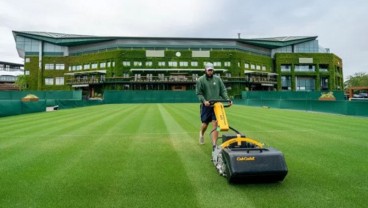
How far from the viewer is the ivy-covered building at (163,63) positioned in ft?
264

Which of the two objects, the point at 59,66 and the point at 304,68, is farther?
the point at 304,68

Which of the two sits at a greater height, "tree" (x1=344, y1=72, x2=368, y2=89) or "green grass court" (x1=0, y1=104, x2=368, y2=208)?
"tree" (x1=344, y1=72, x2=368, y2=89)

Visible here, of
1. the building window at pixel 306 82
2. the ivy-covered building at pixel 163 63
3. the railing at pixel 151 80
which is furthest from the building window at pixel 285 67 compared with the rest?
the railing at pixel 151 80

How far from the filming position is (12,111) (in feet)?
72.8

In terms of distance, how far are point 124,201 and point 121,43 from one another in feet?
279

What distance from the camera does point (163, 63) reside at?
8150cm

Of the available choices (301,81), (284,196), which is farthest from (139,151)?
(301,81)

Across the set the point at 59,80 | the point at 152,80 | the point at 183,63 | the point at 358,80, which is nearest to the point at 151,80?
the point at 152,80

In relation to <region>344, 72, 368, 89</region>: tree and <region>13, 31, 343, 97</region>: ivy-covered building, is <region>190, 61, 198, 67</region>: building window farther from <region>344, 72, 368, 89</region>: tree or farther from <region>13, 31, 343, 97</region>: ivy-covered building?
<region>344, 72, 368, 89</region>: tree

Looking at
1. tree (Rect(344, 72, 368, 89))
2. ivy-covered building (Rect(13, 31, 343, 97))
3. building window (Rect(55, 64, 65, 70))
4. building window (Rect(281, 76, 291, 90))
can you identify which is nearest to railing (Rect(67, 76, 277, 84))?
ivy-covered building (Rect(13, 31, 343, 97))

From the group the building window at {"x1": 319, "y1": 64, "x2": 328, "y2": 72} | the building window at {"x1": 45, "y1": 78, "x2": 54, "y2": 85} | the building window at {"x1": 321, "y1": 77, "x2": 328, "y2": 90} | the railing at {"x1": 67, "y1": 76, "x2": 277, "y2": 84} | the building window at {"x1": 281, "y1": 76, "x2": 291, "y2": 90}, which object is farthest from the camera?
the building window at {"x1": 319, "y1": 64, "x2": 328, "y2": 72}

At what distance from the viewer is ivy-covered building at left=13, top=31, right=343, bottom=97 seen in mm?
80375

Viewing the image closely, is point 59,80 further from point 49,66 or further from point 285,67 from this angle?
point 285,67

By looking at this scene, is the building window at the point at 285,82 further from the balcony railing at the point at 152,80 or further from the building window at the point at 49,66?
the building window at the point at 49,66
